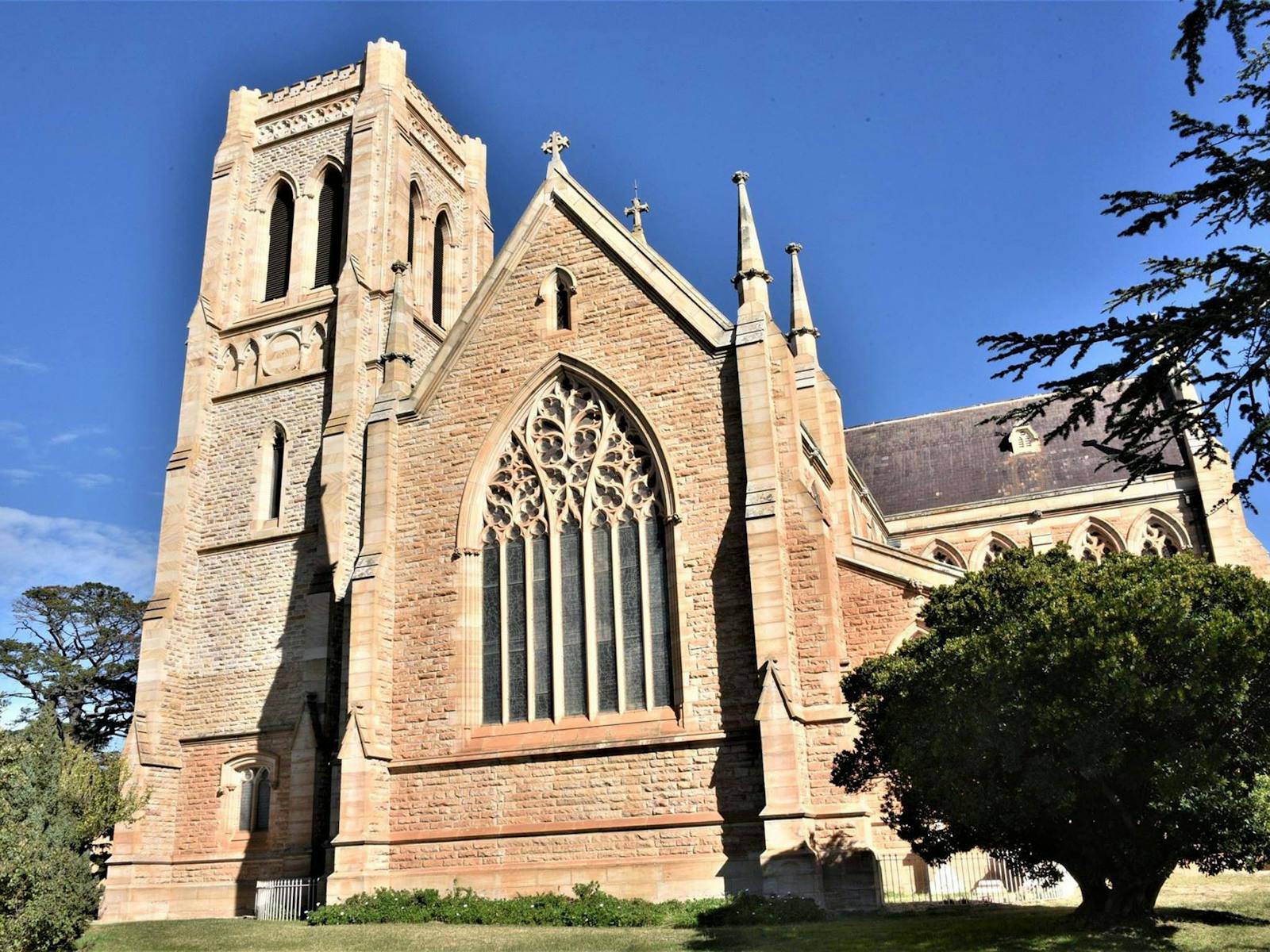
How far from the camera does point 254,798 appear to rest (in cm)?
2556

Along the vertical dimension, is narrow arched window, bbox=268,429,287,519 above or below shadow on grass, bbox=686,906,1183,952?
above

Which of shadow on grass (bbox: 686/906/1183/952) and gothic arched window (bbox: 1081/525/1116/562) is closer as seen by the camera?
shadow on grass (bbox: 686/906/1183/952)

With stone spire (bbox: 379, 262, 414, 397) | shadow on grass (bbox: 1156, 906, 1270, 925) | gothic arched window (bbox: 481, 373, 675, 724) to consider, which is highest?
stone spire (bbox: 379, 262, 414, 397)

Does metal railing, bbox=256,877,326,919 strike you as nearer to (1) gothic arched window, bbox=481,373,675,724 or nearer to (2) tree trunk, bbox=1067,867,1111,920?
(1) gothic arched window, bbox=481,373,675,724

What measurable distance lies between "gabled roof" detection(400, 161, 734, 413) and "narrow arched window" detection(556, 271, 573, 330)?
3.46 feet

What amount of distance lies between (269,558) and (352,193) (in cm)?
1037

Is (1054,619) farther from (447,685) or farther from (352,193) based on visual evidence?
(352,193)

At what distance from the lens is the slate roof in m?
37.2

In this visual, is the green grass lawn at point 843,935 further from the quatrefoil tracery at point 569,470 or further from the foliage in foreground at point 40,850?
the quatrefoil tracery at point 569,470

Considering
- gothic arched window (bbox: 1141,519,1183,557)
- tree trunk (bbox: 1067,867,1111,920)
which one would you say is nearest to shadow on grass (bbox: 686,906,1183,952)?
tree trunk (bbox: 1067,867,1111,920)

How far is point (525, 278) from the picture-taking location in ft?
77.9

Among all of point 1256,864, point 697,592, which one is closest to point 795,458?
point 697,592

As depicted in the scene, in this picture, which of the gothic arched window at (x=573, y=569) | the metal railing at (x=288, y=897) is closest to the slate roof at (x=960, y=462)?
the gothic arched window at (x=573, y=569)

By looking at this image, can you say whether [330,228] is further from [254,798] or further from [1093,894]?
[1093,894]
